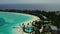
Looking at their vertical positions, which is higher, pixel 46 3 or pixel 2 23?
pixel 46 3

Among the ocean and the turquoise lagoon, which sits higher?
the ocean

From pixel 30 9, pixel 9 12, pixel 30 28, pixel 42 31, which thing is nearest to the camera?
pixel 42 31

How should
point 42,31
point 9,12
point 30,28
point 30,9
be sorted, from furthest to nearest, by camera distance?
point 9,12, point 30,9, point 30,28, point 42,31

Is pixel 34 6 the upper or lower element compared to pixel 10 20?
upper

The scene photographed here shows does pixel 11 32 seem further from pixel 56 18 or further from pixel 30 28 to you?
pixel 56 18

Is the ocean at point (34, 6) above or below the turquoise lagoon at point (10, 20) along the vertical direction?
above

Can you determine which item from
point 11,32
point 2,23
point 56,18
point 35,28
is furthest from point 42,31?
point 2,23

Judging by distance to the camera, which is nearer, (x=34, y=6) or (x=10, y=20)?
(x=34, y=6)

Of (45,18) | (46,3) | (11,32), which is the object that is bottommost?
(11,32)
